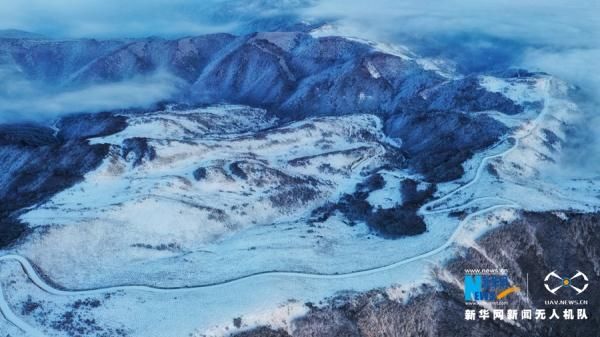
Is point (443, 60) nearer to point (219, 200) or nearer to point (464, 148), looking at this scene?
point (464, 148)

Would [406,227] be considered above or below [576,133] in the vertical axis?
below

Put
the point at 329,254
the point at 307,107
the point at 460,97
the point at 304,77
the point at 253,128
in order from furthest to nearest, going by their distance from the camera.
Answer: the point at 304,77 < the point at 307,107 < the point at 253,128 < the point at 460,97 < the point at 329,254

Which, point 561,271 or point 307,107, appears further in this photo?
point 307,107

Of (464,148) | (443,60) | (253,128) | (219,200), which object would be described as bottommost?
(219,200)

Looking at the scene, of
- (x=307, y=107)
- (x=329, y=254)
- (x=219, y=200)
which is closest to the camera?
(x=329, y=254)

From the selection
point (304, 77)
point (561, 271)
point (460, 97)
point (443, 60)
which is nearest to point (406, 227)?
point (561, 271)

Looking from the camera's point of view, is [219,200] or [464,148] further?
[464,148]

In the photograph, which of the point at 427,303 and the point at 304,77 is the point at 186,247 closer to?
the point at 427,303

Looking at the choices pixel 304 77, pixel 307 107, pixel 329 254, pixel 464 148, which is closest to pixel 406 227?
pixel 329 254

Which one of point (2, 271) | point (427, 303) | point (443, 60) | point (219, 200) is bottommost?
point (427, 303)
